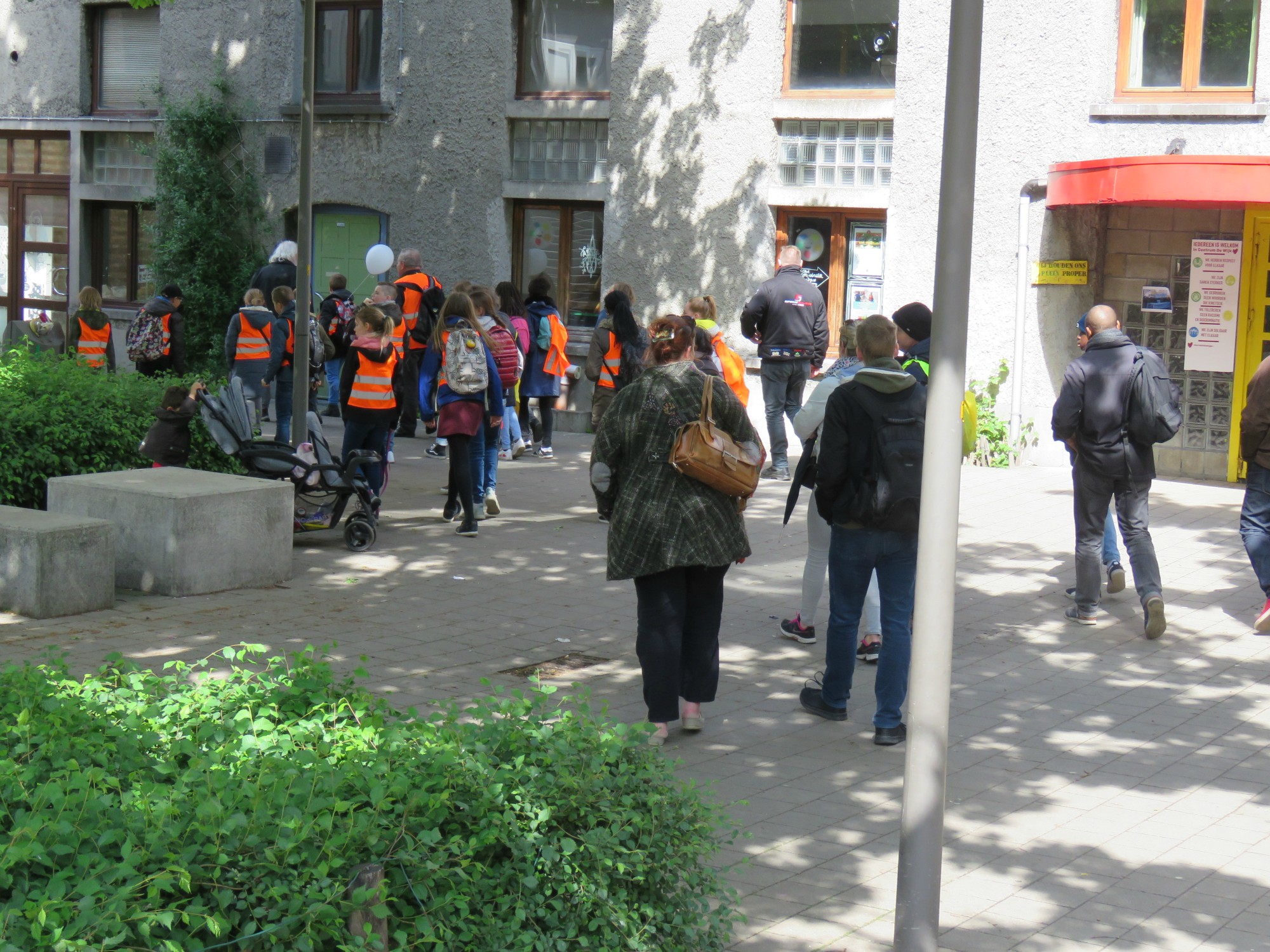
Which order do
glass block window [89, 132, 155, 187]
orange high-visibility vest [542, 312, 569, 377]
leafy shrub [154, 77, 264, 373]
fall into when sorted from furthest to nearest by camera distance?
glass block window [89, 132, 155, 187], leafy shrub [154, 77, 264, 373], orange high-visibility vest [542, 312, 569, 377]

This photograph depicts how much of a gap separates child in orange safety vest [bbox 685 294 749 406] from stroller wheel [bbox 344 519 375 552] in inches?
104

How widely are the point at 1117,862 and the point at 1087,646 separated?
A: 320cm

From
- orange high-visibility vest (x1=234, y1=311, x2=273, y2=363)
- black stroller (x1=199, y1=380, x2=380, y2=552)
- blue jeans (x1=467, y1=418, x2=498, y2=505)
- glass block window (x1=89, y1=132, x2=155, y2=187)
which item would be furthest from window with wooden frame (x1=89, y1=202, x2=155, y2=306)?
black stroller (x1=199, y1=380, x2=380, y2=552)

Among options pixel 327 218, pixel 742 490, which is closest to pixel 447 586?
pixel 742 490

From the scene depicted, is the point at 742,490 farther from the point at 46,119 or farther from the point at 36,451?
the point at 46,119

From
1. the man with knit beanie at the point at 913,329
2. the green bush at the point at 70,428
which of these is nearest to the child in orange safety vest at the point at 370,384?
the green bush at the point at 70,428

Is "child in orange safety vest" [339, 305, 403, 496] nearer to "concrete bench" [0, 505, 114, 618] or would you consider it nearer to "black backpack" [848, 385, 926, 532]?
"concrete bench" [0, 505, 114, 618]

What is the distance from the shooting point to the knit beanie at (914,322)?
7520 millimetres

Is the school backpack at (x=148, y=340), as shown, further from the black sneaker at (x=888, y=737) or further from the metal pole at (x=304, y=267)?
the black sneaker at (x=888, y=737)

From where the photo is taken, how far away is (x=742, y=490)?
6273mm

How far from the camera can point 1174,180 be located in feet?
41.3

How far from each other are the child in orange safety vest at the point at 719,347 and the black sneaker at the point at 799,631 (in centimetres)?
231

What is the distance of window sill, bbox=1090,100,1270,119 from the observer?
12969mm

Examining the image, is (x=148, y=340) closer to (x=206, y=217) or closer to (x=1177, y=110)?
(x=206, y=217)
